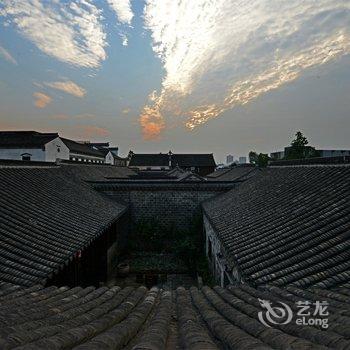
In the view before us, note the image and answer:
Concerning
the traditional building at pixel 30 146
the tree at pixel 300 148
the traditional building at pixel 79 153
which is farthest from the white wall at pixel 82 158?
the tree at pixel 300 148

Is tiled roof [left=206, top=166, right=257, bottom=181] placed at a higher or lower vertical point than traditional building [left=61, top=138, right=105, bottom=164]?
lower

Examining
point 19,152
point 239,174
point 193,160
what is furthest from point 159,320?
point 193,160

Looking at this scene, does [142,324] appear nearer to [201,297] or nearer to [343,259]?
[201,297]

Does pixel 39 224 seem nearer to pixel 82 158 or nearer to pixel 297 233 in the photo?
pixel 297 233

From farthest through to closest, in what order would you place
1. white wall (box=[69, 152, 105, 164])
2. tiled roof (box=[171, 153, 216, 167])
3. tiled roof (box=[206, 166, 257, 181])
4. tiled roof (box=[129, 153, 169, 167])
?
1. tiled roof (box=[129, 153, 169, 167])
2. tiled roof (box=[171, 153, 216, 167])
3. white wall (box=[69, 152, 105, 164])
4. tiled roof (box=[206, 166, 257, 181])

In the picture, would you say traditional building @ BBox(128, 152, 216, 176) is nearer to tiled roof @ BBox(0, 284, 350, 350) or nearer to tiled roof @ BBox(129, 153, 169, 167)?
tiled roof @ BBox(129, 153, 169, 167)

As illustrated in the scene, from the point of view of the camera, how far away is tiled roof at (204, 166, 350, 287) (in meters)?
5.22

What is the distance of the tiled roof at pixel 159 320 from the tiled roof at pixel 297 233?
2.15ft

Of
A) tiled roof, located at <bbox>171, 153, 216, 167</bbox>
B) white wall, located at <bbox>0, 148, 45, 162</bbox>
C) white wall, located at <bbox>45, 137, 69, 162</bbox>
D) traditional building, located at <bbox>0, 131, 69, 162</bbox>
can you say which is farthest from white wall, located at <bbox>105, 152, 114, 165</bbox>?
white wall, located at <bbox>0, 148, 45, 162</bbox>

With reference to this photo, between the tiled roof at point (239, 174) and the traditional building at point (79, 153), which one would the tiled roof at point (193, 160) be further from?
the tiled roof at point (239, 174)

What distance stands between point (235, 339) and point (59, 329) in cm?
166

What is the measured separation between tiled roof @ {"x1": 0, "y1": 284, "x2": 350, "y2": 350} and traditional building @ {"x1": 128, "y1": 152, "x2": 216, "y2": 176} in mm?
54759

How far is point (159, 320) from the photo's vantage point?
358 cm

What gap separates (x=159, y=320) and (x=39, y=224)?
6.19 m
